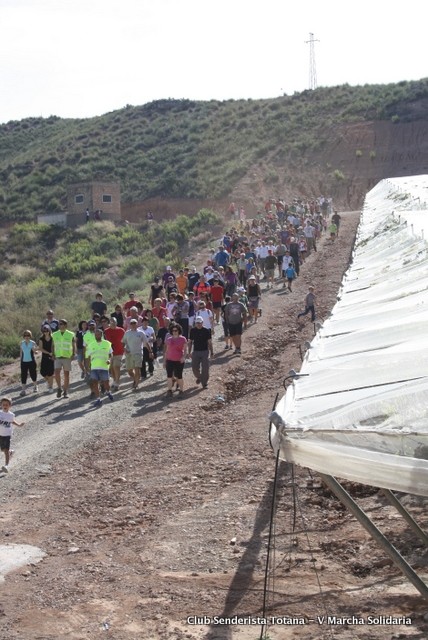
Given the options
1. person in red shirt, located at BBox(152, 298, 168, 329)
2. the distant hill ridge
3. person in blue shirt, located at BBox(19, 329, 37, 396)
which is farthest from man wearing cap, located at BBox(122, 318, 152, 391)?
the distant hill ridge

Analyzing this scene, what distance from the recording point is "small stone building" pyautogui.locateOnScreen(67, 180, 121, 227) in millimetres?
50031

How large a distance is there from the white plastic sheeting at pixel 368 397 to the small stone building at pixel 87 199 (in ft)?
135

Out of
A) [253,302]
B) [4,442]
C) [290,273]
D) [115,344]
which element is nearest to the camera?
[4,442]

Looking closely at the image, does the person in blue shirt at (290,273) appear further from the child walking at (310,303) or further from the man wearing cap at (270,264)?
the child walking at (310,303)

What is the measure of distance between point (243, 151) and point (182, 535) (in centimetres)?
5696

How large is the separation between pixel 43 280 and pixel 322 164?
2895 centimetres

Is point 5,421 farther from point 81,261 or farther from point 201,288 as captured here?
point 81,261

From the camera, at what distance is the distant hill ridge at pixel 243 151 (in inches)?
2279

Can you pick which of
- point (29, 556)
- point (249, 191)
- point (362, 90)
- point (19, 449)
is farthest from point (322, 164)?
point (29, 556)

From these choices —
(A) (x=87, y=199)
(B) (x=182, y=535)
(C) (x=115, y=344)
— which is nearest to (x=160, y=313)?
(C) (x=115, y=344)

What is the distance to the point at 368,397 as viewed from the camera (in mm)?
5566

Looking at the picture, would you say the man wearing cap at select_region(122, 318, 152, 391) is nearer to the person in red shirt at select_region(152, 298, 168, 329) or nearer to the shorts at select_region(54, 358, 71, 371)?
the shorts at select_region(54, 358, 71, 371)

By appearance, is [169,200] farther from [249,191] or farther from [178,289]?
[178,289]

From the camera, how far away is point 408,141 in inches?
2462
